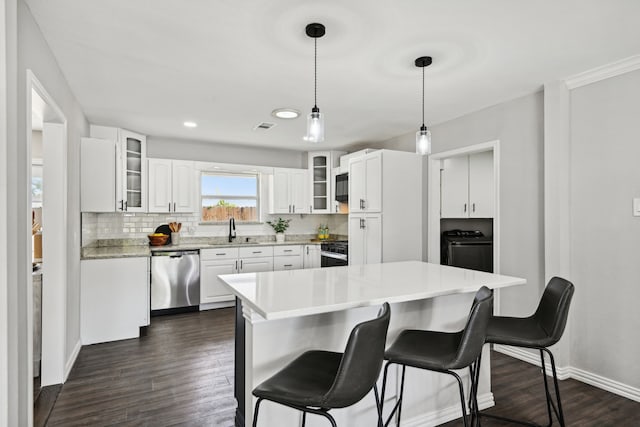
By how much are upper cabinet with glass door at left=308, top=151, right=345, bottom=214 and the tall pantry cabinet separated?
55.8 inches

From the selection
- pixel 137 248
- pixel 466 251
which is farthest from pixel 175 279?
pixel 466 251

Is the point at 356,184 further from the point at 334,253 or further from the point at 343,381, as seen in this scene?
the point at 343,381

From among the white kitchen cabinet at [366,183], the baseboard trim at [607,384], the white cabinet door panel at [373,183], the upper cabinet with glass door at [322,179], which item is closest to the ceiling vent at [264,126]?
the white kitchen cabinet at [366,183]

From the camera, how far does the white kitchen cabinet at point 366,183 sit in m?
4.30

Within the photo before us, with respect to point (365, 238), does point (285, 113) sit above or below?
above

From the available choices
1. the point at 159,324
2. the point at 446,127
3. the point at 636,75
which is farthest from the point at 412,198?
the point at 159,324

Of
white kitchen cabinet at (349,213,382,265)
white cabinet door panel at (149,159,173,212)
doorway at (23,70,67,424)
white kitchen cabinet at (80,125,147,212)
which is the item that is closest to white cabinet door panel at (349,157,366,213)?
white kitchen cabinet at (349,213,382,265)

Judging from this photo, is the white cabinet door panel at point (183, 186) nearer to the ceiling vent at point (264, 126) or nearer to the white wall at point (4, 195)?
the ceiling vent at point (264, 126)

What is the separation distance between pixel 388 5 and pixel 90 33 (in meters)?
1.79

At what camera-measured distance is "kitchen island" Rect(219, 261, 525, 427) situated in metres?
1.75

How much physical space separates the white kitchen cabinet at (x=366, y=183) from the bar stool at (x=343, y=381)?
2907 mm

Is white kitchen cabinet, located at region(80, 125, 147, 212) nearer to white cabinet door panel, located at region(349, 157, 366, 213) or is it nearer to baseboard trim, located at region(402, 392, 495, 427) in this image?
white cabinet door panel, located at region(349, 157, 366, 213)

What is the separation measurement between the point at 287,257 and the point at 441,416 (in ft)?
11.7

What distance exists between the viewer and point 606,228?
109 inches
